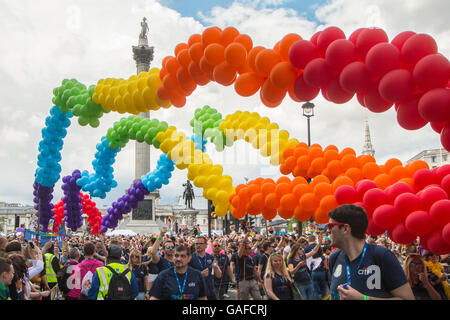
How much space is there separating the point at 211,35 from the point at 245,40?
25.0 inches

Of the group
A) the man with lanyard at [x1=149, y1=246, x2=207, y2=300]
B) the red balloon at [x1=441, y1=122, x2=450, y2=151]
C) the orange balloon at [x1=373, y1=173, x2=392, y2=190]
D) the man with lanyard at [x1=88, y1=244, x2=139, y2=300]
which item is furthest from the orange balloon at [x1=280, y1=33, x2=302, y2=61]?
the man with lanyard at [x1=88, y1=244, x2=139, y2=300]

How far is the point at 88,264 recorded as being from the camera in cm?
662

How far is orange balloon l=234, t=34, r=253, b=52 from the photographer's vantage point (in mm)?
7469

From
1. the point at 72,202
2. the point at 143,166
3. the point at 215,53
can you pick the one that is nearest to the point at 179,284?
the point at 215,53

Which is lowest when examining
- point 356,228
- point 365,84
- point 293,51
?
point 356,228

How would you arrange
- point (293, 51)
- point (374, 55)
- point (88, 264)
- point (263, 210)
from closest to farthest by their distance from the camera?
point (374, 55) → point (293, 51) → point (88, 264) → point (263, 210)

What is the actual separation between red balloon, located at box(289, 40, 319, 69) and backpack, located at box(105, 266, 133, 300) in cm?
368

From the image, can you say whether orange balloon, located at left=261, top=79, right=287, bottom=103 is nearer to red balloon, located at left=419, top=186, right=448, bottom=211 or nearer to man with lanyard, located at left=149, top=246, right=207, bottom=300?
red balloon, located at left=419, top=186, right=448, bottom=211

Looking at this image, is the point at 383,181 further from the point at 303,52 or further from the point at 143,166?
the point at 143,166

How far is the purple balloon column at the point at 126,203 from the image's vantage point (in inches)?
771

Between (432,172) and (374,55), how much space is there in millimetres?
2922

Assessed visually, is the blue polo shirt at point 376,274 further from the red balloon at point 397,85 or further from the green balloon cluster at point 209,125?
the green balloon cluster at point 209,125
